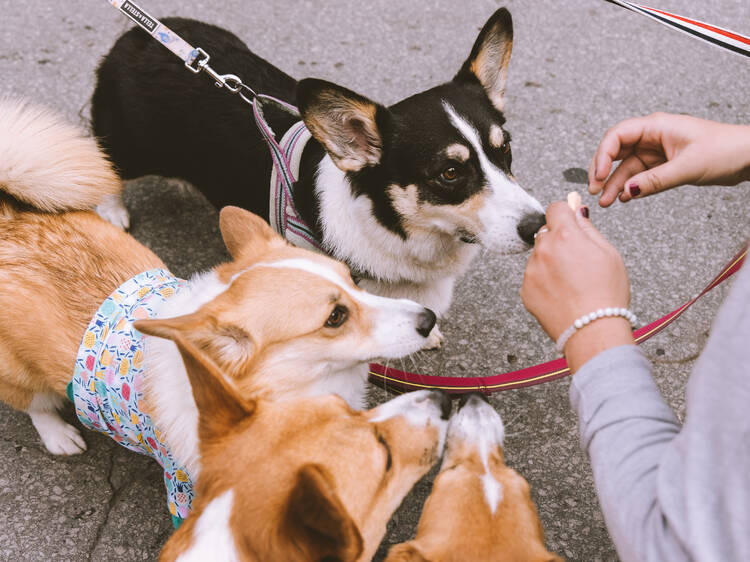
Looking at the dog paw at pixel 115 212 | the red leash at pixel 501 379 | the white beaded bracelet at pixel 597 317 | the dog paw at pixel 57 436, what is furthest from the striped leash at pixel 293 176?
the dog paw at pixel 57 436

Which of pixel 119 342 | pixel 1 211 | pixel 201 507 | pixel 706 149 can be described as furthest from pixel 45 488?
pixel 706 149

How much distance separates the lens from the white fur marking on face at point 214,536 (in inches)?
48.1

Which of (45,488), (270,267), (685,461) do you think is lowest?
(45,488)

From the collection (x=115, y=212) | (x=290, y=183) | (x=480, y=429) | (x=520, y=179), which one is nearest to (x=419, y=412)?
(x=480, y=429)

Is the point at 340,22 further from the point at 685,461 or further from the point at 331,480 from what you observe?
the point at 685,461

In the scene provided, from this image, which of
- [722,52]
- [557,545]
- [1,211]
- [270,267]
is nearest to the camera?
[270,267]

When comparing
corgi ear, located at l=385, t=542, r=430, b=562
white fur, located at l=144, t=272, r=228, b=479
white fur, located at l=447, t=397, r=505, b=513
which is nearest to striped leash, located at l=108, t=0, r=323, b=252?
white fur, located at l=144, t=272, r=228, b=479

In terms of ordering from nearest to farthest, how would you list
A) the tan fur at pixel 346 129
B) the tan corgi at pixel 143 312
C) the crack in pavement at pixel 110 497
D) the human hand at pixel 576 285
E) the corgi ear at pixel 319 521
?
1. the corgi ear at pixel 319 521
2. the human hand at pixel 576 285
3. the tan corgi at pixel 143 312
4. the tan fur at pixel 346 129
5. the crack in pavement at pixel 110 497

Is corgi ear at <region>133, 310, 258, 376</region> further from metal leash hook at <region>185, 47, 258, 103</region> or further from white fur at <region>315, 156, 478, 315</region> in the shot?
metal leash hook at <region>185, 47, 258, 103</region>

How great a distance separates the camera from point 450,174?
2004mm

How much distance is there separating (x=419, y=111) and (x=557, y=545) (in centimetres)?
173

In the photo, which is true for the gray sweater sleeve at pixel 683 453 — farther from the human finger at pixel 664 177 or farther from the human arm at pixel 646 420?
the human finger at pixel 664 177

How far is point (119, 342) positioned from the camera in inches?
70.9

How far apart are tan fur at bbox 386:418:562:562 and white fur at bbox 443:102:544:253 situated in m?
0.80
